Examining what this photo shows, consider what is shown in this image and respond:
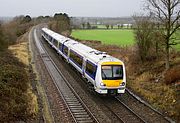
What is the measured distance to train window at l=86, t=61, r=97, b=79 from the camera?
21663mm

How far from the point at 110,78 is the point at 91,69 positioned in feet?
7.35

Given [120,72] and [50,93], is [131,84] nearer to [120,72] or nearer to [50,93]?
[120,72]

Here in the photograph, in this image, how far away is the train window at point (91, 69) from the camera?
21.7 meters

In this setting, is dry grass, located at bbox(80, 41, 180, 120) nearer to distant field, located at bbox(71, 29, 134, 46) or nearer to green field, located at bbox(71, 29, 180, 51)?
green field, located at bbox(71, 29, 180, 51)

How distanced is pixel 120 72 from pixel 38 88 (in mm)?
7140

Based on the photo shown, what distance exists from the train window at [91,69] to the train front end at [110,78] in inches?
34.6

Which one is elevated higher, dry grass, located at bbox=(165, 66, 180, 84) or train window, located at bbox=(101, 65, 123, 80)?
train window, located at bbox=(101, 65, 123, 80)

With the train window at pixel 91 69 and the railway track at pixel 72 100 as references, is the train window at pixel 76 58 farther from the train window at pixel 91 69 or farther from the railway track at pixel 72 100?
the train window at pixel 91 69

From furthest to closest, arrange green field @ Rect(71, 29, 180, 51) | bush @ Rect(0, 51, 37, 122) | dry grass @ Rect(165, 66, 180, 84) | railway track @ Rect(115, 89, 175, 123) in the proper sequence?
green field @ Rect(71, 29, 180, 51)
dry grass @ Rect(165, 66, 180, 84)
railway track @ Rect(115, 89, 175, 123)
bush @ Rect(0, 51, 37, 122)

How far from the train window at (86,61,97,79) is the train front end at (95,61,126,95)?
879 mm

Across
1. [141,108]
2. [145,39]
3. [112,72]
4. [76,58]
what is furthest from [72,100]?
[145,39]

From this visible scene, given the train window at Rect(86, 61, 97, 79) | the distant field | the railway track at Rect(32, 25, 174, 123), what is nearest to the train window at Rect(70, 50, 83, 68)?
the train window at Rect(86, 61, 97, 79)

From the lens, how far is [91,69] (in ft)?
73.9

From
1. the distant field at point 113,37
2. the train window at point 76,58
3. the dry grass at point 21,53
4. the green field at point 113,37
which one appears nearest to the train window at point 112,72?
the train window at point 76,58
